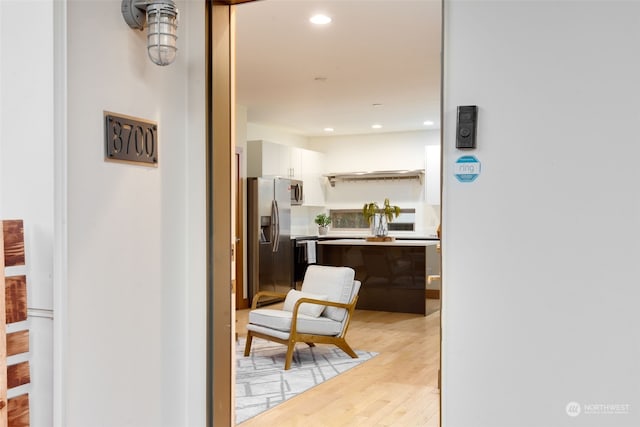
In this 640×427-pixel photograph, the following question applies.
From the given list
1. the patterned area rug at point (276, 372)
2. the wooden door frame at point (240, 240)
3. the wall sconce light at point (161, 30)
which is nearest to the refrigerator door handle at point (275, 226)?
the wooden door frame at point (240, 240)

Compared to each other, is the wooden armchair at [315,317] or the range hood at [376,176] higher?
the range hood at [376,176]

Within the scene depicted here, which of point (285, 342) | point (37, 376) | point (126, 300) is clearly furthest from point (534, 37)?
point (285, 342)

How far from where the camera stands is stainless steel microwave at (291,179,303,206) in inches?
332

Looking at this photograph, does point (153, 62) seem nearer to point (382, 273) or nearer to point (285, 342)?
point (285, 342)

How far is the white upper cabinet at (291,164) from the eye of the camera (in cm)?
768

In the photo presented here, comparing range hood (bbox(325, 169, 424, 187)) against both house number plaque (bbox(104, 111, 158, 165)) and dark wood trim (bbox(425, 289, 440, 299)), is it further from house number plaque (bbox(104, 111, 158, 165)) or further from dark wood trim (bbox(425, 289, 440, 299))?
house number plaque (bbox(104, 111, 158, 165))

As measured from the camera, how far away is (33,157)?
6.02ft

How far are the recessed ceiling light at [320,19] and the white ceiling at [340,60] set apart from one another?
48 mm

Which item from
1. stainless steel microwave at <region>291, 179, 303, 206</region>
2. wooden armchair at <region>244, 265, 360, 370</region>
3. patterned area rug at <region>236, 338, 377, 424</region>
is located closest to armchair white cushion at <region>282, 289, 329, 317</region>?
wooden armchair at <region>244, 265, 360, 370</region>

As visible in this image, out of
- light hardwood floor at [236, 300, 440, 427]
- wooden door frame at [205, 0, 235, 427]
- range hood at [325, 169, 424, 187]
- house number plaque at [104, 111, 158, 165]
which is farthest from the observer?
range hood at [325, 169, 424, 187]

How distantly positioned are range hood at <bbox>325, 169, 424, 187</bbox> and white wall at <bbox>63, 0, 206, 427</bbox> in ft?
22.1

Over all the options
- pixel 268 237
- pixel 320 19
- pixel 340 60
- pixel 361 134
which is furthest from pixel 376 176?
pixel 320 19

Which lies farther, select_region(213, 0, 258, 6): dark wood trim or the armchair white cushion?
→ the armchair white cushion

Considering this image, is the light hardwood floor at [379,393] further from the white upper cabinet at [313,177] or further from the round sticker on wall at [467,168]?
the white upper cabinet at [313,177]
